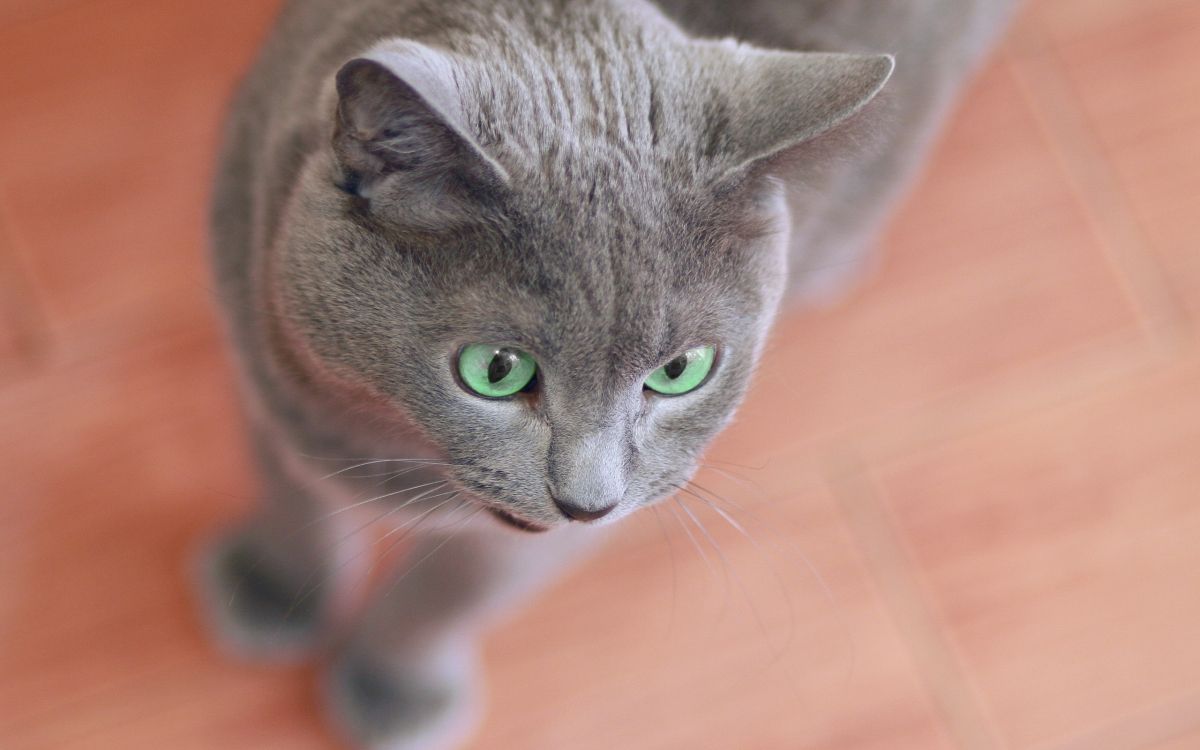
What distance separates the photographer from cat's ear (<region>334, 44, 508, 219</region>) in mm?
576

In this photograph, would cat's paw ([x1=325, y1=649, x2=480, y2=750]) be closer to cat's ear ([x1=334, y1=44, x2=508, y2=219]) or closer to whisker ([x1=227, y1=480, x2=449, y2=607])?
whisker ([x1=227, y1=480, x2=449, y2=607])

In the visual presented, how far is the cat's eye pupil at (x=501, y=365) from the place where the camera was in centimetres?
70

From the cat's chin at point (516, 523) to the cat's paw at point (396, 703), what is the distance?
0.47m

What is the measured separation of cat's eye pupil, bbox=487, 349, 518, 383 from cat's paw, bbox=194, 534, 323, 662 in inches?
23.4

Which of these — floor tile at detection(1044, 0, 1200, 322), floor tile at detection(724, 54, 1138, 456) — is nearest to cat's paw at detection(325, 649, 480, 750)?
floor tile at detection(724, 54, 1138, 456)

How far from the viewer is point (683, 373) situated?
2.43ft

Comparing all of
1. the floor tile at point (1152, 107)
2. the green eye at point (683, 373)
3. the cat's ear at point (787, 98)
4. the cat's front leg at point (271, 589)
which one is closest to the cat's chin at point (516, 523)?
the green eye at point (683, 373)

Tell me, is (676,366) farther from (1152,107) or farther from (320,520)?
(1152,107)

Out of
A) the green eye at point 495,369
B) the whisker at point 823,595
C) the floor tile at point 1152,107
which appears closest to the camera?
the green eye at point 495,369

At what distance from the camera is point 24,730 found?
120 centimetres

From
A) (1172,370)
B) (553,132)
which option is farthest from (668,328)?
(1172,370)

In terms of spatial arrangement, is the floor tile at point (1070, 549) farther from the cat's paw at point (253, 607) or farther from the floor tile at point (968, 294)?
the cat's paw at point (253, 607)

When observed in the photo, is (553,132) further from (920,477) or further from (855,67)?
(920,477)

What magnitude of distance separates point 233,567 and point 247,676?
0.37 feet
